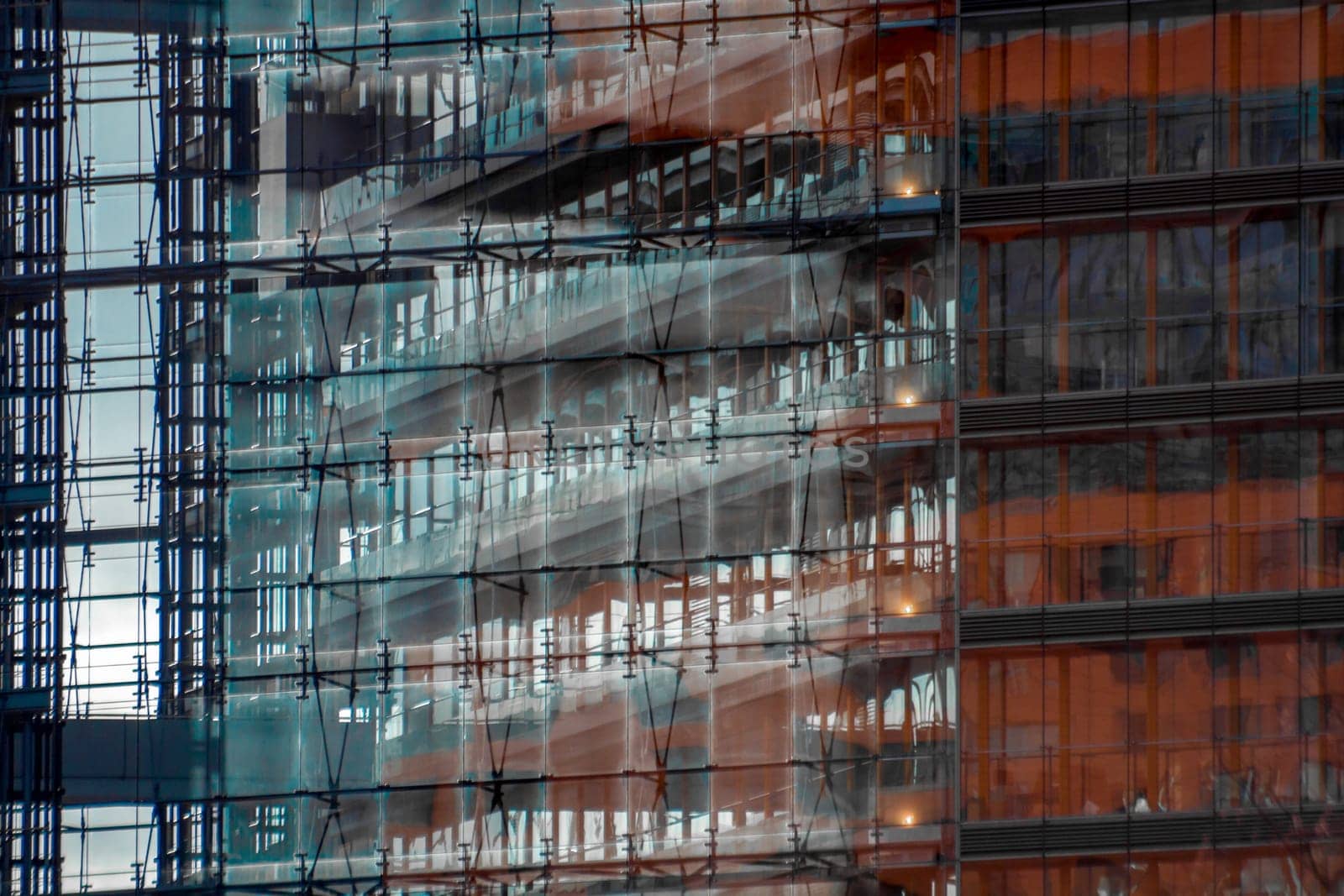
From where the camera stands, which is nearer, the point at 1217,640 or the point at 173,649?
the point at 1217,640

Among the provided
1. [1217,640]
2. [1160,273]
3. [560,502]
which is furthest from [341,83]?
[1217,640]

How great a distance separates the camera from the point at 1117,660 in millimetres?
13219

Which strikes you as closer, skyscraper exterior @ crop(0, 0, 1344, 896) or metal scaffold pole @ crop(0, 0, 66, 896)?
skyscraper exterior @ crop(0, 0, 1344, 896)

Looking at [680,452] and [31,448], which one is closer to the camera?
[680,452]

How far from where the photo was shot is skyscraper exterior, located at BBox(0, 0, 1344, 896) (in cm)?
1316

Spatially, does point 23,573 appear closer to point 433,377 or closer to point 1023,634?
point 433,377

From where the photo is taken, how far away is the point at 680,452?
44.7ft

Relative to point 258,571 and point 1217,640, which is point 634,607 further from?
point 1217,640

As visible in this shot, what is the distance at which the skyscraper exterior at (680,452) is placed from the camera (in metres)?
13.2

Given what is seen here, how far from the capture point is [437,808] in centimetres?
1361

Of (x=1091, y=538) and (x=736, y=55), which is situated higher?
(x=736, y=55)

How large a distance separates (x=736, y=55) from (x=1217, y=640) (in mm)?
4936

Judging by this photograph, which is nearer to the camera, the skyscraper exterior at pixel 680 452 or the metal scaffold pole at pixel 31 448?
the skyscraper exterior at pixel 680 452

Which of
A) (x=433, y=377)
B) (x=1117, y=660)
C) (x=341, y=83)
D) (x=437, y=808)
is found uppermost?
(x=341, y=83)
